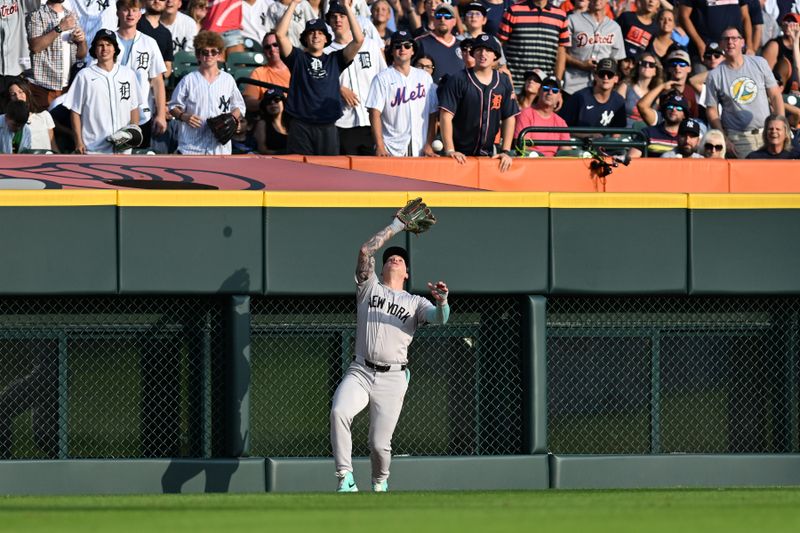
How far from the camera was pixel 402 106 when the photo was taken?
13227 mm

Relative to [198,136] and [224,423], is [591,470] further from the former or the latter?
[198,136]

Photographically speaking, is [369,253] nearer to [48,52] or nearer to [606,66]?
[48,52]

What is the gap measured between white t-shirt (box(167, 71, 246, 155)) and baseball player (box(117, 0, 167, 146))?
22 cm

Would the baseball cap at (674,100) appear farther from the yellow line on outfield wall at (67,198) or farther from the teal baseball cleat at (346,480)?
the teal baseball cleat at (346,480)

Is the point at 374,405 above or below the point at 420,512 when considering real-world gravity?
above

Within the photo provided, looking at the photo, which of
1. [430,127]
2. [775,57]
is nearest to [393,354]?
[430,127]

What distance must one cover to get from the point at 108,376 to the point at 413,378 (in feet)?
7.98

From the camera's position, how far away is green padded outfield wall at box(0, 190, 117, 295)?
10.9 meters

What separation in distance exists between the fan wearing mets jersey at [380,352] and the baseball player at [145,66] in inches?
161

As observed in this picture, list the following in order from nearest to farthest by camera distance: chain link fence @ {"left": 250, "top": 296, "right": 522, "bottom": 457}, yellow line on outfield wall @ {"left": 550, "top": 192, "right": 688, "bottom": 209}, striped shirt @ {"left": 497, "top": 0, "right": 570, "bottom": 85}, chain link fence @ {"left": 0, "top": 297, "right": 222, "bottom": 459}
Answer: chain link fence @ {"left": 0, "top": 297, "right": 222, "bottom": 459}, chain link fence @ {"left": 250, "top": 296, "right": 522, "bottom": 457}, yellow line on outfield wall @ {"left": 550, "top": 192, "right": 688, "bottom": 209}, striped shirt @ {"left": 497, "top": 0, "right": 570, "bottom": 85}

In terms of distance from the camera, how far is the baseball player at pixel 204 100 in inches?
510

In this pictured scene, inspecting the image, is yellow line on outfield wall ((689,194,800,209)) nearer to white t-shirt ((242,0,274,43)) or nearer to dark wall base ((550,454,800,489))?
dark wall base ((550,454,800,489))

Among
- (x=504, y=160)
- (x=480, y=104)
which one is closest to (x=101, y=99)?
(x=480, y=104)

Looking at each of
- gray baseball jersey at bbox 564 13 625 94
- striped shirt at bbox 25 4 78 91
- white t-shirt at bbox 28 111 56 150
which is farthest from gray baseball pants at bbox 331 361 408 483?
gray baseball jersey at bbox 564 13 625 94
